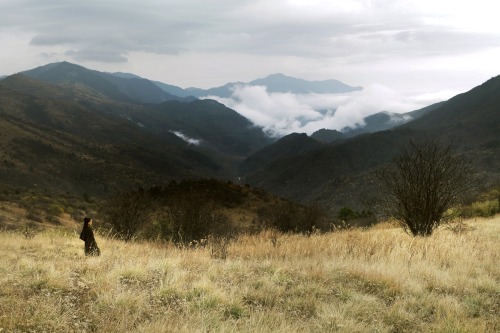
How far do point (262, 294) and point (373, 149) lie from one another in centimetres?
16264

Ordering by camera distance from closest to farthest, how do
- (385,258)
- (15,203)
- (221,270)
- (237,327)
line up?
(237,327), (221,270), (385,258), (15,203)

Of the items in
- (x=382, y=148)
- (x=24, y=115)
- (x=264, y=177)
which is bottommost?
(x=264, y=177)

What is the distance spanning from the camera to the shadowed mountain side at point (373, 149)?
4616 inches

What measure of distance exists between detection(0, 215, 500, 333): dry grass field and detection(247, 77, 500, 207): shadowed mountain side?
91.1 metres

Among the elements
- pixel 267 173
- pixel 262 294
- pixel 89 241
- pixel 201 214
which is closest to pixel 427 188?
pixel 262 294

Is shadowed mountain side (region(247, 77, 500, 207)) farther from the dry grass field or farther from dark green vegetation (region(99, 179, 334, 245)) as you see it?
the dry grass field

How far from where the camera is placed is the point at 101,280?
476cm

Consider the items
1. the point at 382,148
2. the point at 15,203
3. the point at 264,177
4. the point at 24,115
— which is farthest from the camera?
the point at 264,177

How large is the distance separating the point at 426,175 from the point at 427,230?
1.53 metres

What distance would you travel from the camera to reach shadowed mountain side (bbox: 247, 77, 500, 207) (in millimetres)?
117250

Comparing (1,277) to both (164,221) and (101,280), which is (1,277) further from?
(164,221)

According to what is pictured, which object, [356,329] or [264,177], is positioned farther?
[264,177]

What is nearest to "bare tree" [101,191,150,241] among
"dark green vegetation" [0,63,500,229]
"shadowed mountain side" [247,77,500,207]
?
"dark green vegetation" [0,63,500,229]

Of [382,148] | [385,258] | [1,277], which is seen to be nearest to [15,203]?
[1,277]
